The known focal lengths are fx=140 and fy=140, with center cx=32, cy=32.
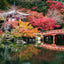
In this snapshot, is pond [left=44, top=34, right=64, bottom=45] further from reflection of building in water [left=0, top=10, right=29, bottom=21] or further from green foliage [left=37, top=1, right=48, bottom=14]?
reflection of building in water [left=0, top=10, right=29, bottom=21]

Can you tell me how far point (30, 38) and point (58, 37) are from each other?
8.59m

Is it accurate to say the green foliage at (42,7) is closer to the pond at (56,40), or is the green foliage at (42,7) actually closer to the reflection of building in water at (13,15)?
the pond at (56,40)

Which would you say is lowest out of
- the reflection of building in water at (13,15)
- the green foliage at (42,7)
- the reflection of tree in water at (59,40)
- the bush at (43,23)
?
the reflection of tree in water at (59,40)

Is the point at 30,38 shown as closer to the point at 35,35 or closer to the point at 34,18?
the point at 35,35

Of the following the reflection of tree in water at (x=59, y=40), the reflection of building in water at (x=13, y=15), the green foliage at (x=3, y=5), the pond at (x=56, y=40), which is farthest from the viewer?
the green foliage at (x=3, y=5)

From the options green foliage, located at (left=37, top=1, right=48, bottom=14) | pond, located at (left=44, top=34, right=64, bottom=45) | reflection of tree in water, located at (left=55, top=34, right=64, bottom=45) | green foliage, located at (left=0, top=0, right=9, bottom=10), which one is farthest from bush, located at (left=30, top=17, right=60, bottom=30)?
green foliage, located at (left=0, top=0, right=9, bottom=10)

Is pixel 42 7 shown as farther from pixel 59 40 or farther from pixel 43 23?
pixel 59 40

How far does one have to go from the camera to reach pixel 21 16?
22.9m

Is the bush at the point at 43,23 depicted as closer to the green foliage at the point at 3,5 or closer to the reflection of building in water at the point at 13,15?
the reflection of building in water at the point at 13,15

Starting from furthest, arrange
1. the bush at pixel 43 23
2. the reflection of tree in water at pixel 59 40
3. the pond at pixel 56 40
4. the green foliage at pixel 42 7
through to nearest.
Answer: the green foliage at pixel 42 7 < the pond at pixel 56 40 < the bush at pixel 43 23 < the reflection of tree in water at pixel 59 40

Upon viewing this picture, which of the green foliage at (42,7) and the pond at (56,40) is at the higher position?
the green foliage at (42,7)

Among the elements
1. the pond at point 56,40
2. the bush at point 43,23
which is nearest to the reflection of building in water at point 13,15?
the bush at point 43,23

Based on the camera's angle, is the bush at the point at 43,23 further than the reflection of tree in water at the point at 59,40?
Yes

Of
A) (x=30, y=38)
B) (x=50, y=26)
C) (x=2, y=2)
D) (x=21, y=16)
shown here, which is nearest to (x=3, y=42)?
(x=30, y=38)
